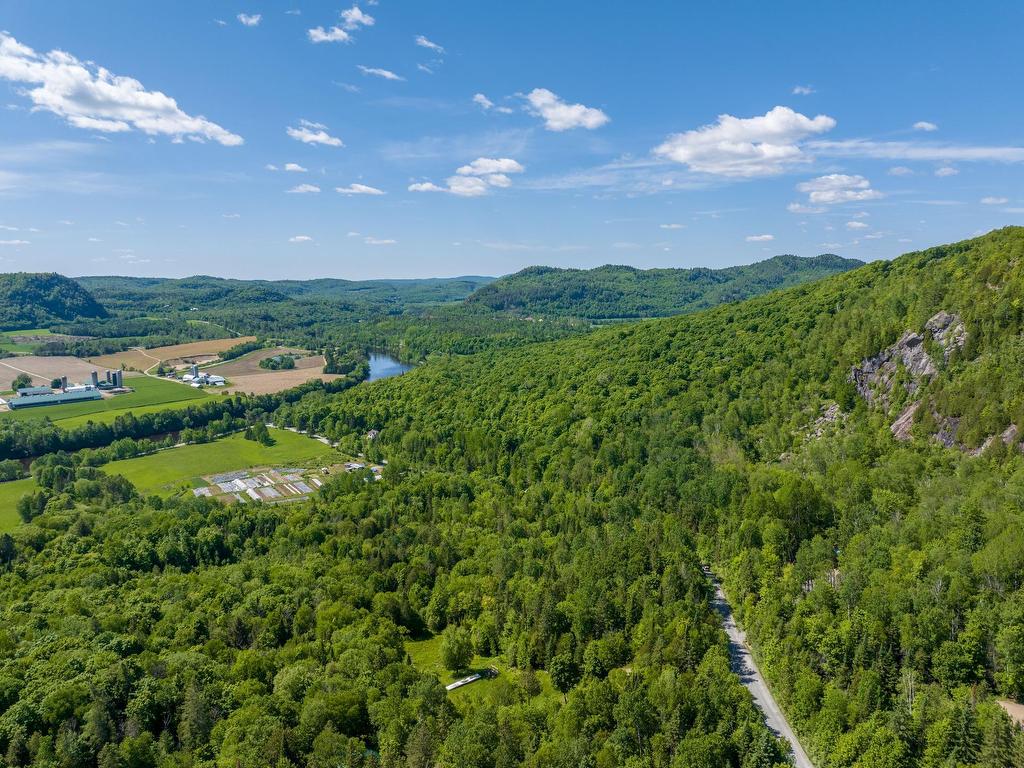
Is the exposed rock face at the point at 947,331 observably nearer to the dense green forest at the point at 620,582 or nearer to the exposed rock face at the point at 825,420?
the dense green forest at the point at 620,582

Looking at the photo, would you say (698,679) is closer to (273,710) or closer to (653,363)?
(273,710)

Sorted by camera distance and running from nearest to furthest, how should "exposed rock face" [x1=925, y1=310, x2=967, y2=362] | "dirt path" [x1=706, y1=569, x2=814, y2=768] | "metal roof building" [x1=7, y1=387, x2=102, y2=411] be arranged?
"dirt path" [x1=706, y1=569, x2=814, y2=768] → "exposed rock face" [x1=925, y1=310, x2=967, y2=362] → "metal roof building" [x1=7, y1=387, x2=102, y2=411]

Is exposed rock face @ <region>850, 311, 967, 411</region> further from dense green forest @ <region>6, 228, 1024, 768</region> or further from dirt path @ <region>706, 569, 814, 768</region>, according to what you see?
dirt path @ <region>706, 569, 814, 768</region>

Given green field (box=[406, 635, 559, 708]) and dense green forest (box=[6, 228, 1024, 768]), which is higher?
dense green forest (box=[6, 228, 1024, 768])

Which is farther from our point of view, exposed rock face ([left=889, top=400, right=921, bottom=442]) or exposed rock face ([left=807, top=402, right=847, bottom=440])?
exposed rock face ([left=807, top=402, right=847, bottom=440])

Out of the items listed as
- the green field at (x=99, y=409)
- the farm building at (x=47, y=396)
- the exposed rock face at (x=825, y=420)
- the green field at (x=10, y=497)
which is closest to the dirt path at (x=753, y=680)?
the exposed rock face at (x=825, y=420)

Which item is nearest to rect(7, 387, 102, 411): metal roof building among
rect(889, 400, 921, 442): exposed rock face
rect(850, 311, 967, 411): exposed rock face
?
rect(850, 311, 967, 411): exposed rock face
